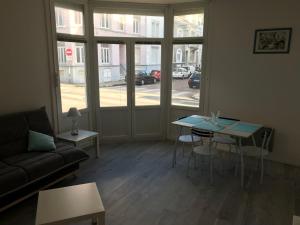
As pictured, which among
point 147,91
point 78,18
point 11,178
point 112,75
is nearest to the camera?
point 11,178

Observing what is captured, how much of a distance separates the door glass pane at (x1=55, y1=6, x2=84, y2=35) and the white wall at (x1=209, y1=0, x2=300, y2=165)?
7.75 feet

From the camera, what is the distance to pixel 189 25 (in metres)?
4.73

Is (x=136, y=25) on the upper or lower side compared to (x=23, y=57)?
upper

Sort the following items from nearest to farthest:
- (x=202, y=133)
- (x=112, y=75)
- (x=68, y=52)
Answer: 1. (x=202, y=133)
2. (x=68, y=52)
3. (x=112, y=75)

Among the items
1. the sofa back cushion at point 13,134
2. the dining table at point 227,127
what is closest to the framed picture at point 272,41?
the dining table at point 227,127

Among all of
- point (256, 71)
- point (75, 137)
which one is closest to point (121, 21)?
point (75, 137)

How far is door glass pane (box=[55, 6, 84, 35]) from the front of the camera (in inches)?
158

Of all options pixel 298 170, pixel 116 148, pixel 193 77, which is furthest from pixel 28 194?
pixel 298 170

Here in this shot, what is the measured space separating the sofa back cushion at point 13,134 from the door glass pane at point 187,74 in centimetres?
289

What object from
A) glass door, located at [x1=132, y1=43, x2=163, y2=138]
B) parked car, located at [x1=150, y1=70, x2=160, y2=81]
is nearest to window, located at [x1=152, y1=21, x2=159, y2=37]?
glass door, located at [x1=132, y1=43, x2=163, y2=138]

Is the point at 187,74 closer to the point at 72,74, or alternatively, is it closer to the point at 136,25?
the point at 136,25

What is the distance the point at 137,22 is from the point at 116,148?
2468mm

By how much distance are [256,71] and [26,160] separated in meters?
3.73

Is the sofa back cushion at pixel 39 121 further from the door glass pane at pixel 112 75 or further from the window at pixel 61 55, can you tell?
the door glass pane at pixel 112 75
